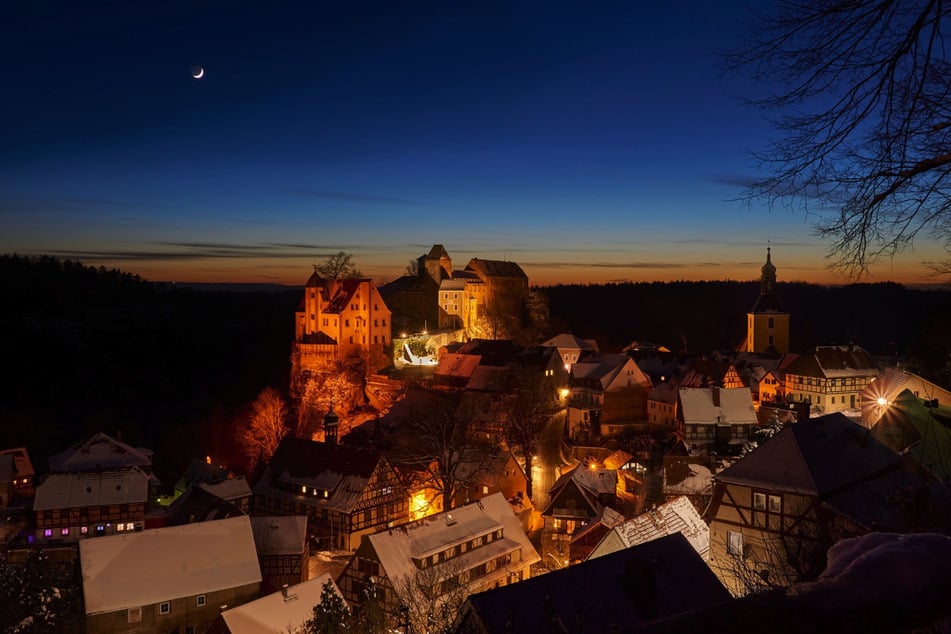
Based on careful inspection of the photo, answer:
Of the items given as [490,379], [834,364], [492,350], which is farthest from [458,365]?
[834,364]

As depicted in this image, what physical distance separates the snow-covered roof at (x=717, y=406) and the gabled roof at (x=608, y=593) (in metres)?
20.5

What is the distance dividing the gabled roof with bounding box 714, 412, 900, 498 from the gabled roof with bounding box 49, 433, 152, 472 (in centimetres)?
2842

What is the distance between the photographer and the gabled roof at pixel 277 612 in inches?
677

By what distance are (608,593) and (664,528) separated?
7.71 m

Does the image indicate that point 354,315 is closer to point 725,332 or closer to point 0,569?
point 0,569

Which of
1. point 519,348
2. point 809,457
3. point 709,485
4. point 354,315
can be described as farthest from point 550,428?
point 809,457

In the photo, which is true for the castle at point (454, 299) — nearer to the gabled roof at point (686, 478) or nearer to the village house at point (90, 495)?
the village house at point (90, 495)

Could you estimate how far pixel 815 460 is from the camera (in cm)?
1744

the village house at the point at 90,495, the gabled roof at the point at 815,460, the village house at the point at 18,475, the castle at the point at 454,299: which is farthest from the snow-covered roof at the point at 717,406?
the village house at the point at 18,475

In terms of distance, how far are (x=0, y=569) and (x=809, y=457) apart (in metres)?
20.4

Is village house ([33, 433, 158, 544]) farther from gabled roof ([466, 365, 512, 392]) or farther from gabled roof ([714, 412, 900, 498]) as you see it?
gabled roof ([714, 412, 900, 498])

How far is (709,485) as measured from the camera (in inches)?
988

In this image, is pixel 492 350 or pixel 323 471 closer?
pixel 323 471

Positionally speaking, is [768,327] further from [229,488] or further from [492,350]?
[229,488]
